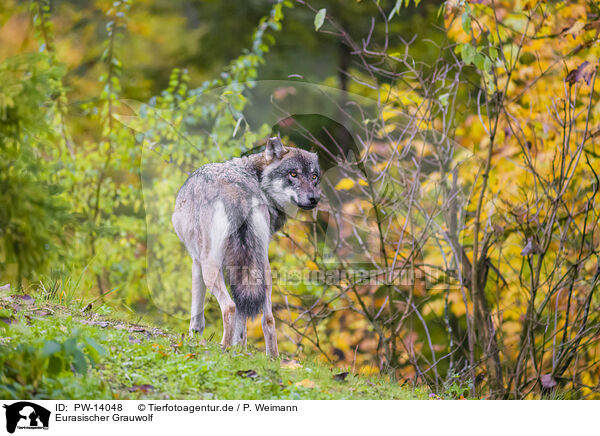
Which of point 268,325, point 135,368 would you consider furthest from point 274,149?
point 135,368

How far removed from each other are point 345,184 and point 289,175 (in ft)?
2.50

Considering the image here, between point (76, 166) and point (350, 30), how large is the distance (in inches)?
137

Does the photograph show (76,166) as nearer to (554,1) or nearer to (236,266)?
(236,266)

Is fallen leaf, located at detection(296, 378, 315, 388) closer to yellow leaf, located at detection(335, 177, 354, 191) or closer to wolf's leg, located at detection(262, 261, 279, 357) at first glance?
wolf's leg, located at detection(262, 261, 279, 357)

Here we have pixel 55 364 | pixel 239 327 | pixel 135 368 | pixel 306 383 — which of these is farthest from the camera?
pixel 239 327

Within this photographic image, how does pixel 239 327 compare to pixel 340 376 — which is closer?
pixel 239 327

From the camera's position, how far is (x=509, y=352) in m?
5.28

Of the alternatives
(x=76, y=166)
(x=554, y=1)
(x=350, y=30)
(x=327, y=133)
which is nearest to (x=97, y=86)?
(x=76, y=166)

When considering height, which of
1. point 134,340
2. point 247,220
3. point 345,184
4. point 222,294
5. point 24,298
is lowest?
point 134,340

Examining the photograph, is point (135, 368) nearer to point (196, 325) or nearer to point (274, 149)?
point (196, 325)

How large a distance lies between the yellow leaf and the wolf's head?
0.52 metres
